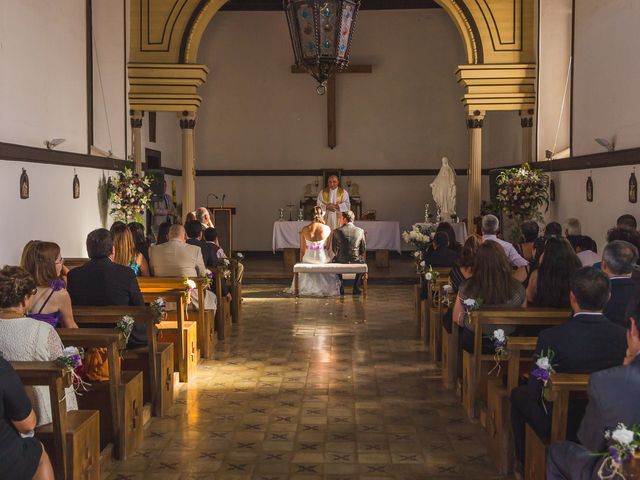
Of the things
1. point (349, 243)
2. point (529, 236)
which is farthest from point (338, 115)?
point (529, 236)

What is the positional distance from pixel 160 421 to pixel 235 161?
43.1 ft

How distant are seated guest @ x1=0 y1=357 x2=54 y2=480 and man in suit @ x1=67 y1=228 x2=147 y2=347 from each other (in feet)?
8.08

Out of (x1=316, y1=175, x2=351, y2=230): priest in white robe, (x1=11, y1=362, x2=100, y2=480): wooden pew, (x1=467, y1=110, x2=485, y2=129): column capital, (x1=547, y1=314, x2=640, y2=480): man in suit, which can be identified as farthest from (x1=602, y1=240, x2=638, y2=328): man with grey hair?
(x1=316, y1=175, x2=351, y2=230): priest in white robe

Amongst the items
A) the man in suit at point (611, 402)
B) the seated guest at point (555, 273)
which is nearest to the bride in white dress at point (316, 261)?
the seated guest at point (555, 273)

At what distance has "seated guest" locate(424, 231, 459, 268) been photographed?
9164 millimetres

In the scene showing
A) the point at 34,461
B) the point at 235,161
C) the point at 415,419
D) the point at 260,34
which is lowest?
the point at 415,419

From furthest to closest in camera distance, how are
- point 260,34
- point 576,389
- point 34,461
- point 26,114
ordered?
1. point 260,34
2. point 26,114
3. point 576,389
4. point 34,461

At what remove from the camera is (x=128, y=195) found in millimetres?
11852

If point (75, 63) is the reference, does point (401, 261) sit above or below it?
below

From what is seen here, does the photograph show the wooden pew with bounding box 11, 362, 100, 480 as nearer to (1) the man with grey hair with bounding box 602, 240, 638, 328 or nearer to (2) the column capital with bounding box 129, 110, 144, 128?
(1) the man with grey hair with bounding box 602, 240, 638, 328

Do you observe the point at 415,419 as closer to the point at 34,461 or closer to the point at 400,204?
the point at 34,461

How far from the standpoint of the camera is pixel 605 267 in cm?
500

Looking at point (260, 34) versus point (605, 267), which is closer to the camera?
point (605, 267)

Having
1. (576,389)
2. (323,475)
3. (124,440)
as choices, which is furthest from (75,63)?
(576,389)
